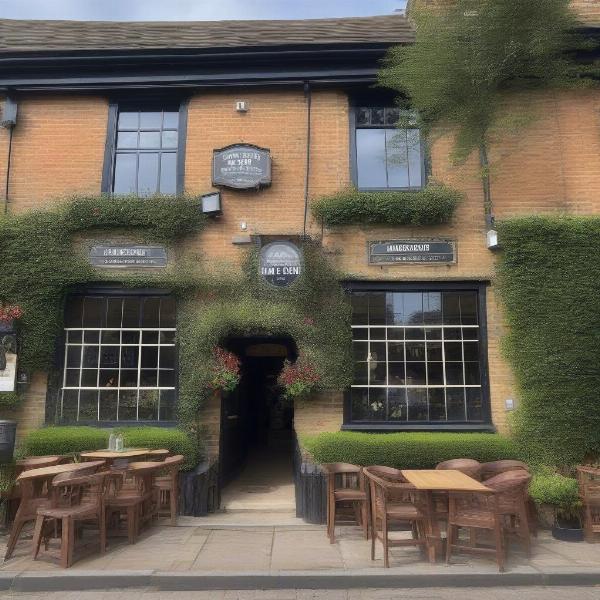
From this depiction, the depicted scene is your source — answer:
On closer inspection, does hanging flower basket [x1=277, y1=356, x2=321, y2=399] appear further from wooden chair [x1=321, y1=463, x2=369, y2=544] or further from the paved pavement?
the paved pavement

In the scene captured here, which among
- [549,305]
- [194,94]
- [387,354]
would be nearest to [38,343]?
[194,94]

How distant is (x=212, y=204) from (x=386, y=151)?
9.49ft

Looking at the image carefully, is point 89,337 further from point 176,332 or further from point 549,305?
point 549,305

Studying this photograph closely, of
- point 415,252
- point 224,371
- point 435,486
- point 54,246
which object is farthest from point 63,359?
point 435,486

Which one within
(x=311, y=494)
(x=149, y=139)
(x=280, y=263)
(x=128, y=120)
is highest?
(x=128, y=120)

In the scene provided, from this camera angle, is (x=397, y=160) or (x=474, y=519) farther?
(x=397, y=160)

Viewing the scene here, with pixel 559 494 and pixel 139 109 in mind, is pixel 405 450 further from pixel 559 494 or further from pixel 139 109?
pixel 139 109

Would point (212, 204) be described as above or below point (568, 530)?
above

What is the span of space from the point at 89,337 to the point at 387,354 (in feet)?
14.7

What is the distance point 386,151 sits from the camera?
27.7ft

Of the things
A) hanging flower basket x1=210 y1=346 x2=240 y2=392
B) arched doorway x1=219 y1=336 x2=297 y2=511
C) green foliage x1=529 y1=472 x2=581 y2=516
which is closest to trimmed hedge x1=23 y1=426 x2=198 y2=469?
arched doorway x1=219 y1=336 x2=297 y2=511

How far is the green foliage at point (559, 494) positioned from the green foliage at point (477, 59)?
4.52 metres

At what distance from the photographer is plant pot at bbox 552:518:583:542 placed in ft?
20.2

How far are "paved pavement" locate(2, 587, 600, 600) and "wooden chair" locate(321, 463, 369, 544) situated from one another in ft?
3.96
